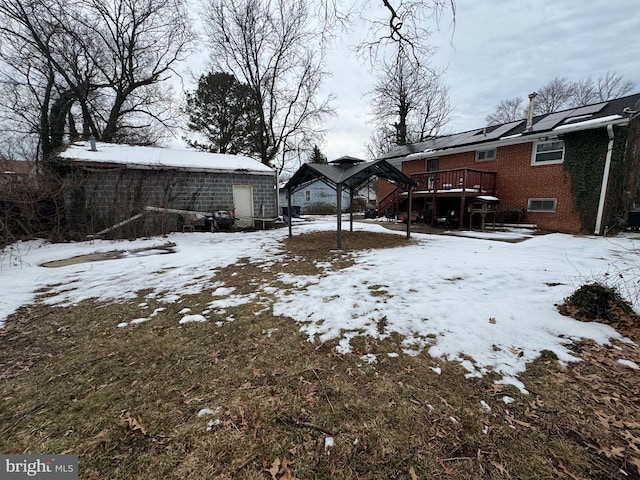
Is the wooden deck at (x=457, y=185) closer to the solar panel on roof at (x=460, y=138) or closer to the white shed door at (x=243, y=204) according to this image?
the solar panel on roof at (x=460, y=138)

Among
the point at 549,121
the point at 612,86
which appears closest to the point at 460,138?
the point at 549,121

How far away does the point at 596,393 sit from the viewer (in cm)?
220

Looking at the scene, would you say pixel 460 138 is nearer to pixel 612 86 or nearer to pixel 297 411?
pixel 297 411

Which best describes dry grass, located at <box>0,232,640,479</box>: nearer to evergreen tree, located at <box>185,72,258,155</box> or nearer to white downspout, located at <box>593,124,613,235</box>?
white downspout, located at <box>593,124,613,235</box>

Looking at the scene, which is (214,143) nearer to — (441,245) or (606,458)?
(441,245)

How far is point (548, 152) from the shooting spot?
1124cm

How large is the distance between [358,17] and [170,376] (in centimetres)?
626

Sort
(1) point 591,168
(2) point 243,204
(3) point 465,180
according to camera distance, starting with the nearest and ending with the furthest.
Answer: (1) point 591,168 < (3) point 465,180 < (2) point 243,204

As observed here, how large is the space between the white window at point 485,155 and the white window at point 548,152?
1804mm

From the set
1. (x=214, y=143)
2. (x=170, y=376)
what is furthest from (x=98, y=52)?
(x=170, y=376)

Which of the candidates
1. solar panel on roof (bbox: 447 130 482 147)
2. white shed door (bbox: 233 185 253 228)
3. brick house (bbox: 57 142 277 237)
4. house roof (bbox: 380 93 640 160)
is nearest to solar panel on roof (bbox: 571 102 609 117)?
house roof (bbox: 380 93 640 160)

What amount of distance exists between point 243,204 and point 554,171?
14.4 m

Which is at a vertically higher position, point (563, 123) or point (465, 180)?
point (563, 123)

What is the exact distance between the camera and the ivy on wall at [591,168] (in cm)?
948
